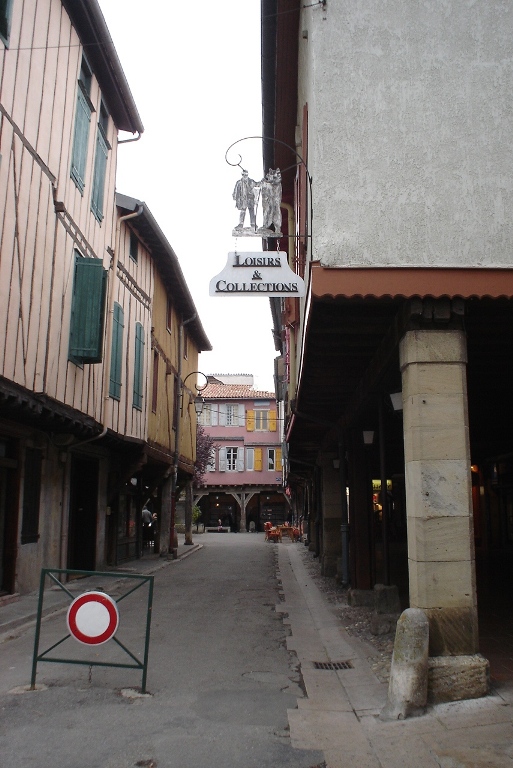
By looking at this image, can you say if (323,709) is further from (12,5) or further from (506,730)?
(12,5)

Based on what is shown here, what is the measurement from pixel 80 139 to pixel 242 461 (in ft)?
119

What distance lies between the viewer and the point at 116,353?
14648 millimetres

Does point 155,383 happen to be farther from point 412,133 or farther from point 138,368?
point 412,133

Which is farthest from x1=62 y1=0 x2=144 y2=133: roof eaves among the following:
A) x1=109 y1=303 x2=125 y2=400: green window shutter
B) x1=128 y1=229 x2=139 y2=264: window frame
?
x1=109 y1=303 x2=125 y2=400: green window shutter

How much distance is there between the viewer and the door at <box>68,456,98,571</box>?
14.9 m

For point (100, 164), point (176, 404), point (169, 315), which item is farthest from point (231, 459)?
point (100, 164)

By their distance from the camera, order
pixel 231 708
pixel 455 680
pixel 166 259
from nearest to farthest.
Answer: pixel 455 680, pixel 231 708, pixel 166 259

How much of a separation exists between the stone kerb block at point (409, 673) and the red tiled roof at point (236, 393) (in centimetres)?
4289

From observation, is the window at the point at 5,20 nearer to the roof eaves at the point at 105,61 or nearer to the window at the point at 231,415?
the roof eaves at the point at 105,61

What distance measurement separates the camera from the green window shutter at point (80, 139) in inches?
462

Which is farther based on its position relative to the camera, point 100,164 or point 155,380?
point 155,380

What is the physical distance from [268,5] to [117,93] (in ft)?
23.0

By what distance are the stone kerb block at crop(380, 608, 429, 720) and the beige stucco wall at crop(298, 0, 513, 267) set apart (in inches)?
117

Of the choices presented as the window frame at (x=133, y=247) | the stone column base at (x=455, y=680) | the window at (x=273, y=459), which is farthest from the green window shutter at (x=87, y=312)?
the window at (x=273, y=459)
